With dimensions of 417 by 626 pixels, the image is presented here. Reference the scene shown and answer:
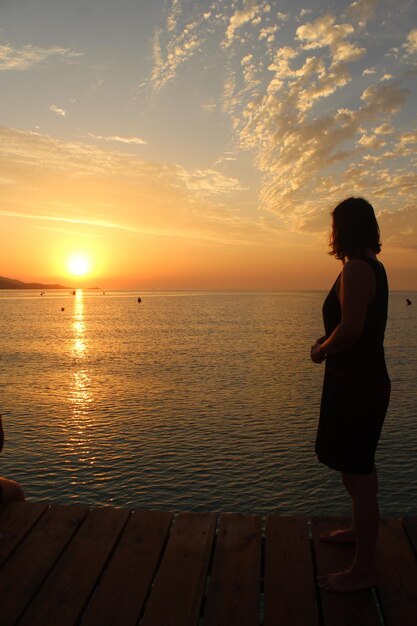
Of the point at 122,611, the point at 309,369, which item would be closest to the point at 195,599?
the point at 122,611

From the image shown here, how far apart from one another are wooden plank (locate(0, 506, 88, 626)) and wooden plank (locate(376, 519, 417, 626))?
9.53ft

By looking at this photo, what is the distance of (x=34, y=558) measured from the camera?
464 cm

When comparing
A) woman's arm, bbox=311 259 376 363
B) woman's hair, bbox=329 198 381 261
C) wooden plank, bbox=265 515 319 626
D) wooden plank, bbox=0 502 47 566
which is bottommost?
wooden plank, bbox=0 502 47 566

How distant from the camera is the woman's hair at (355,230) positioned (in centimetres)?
406

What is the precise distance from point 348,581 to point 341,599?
0.17 m

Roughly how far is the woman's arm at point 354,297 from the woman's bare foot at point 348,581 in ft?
6.58

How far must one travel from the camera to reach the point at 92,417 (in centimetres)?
1938

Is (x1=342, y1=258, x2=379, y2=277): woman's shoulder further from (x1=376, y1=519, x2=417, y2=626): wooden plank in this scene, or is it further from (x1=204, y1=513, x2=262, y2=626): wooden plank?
(x1=204, y1=513, x2=262, y2=626): wooden plank

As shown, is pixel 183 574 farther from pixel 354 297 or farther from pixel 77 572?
pixel 354 297

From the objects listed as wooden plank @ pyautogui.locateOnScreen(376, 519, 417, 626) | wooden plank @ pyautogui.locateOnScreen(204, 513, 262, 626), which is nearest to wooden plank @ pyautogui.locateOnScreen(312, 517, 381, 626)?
wooden plank @ pyautogui.locateOnScreen(376, 519, 417, 626)

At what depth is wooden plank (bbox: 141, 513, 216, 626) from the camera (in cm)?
389

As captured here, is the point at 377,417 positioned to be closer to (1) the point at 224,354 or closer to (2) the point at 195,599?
(2) the point at 195,599

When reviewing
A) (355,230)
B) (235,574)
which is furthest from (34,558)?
(355,230)

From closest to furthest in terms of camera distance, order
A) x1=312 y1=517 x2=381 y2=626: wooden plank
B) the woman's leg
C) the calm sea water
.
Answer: x1=312 y1=517 x2=381 y2=626: wooden plank
the woman's leg
the calm sea water
